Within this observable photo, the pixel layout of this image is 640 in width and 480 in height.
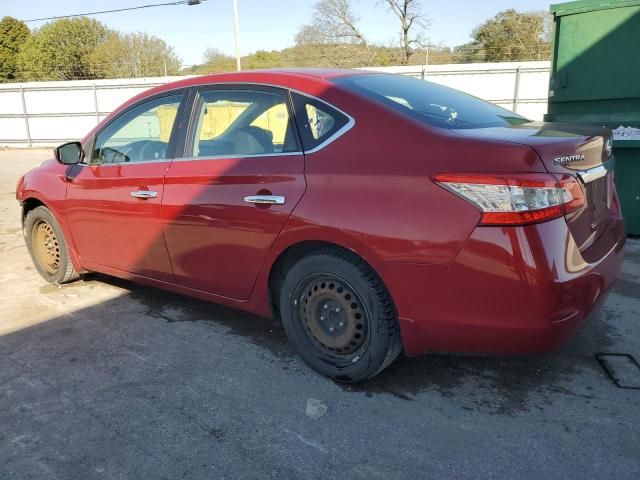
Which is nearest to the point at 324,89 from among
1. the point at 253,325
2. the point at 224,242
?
the point at 224,242

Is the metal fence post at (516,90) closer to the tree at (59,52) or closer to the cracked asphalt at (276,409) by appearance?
the cracked asphalt at (276,409)

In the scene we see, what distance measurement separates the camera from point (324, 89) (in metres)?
2.88

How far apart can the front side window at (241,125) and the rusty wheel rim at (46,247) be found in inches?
78.6

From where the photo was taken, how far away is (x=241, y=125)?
10.8 feet

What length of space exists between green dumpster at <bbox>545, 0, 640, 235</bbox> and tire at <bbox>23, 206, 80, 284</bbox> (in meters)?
5.27

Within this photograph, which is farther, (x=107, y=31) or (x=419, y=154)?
(x=107, y=31)

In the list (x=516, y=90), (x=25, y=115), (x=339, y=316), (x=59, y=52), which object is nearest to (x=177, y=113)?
(x=339, y=316)

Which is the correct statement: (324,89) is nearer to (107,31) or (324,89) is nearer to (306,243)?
(306,243)

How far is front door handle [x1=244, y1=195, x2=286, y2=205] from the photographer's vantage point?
2846 mm

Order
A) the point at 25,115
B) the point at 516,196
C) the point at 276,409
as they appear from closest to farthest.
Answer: the point at 516,196 → the point at 276,409 → the point at 25,115

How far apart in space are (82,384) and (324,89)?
2.13 m

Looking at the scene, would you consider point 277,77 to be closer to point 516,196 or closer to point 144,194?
point 144,194

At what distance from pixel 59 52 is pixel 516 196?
4871 centimetres

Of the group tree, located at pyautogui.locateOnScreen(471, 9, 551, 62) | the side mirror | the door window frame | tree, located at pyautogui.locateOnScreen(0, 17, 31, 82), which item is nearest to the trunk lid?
the door window frame
